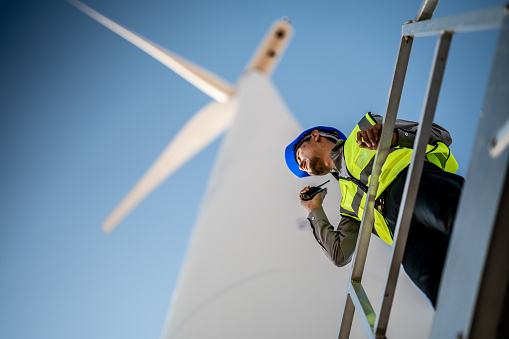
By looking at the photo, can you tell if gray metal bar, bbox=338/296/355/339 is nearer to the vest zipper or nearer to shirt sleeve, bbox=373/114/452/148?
the vest zipper

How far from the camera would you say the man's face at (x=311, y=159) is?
3.13m

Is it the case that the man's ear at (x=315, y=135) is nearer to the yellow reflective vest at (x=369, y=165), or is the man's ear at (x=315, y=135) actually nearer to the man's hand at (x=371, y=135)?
the yellow reflective vest at (x=369, y=165)

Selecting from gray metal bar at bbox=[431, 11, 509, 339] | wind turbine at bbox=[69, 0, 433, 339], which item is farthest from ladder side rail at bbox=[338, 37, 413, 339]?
wind turbine at bbox=[69, 0, 433, 339]

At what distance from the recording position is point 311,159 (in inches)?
124

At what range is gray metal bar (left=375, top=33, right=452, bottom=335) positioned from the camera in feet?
5.58

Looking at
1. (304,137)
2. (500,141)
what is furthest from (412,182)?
(304,137)

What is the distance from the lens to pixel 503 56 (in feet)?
3.89

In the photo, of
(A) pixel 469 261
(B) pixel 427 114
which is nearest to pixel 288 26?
(B) pixel 427 114

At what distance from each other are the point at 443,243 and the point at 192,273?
2.52m

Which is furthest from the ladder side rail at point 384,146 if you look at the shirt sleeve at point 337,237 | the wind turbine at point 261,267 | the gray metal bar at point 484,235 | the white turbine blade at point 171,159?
the white turbine blade at point 171,159

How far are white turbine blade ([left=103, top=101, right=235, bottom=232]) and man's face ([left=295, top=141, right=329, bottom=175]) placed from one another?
16.9 feet

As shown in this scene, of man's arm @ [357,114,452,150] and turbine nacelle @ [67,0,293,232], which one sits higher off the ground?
turbine nacelle @ [67,0,293,232]

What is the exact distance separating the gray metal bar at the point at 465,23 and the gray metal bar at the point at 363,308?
3.93 feet

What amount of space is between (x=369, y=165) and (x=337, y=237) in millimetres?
652
